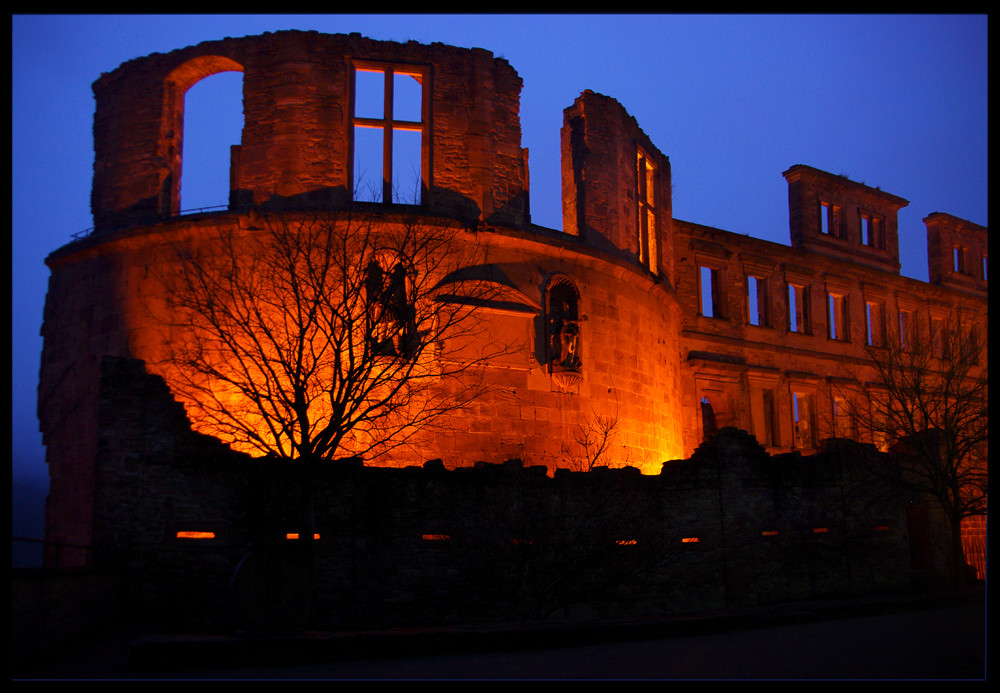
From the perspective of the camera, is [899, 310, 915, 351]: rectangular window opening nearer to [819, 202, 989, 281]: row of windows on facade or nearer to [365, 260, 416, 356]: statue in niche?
[819, 202, 989, 281]: row of windows on facade

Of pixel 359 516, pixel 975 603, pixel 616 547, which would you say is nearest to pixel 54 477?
pixel 359 516

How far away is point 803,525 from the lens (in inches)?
656

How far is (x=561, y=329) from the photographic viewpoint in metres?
18.1

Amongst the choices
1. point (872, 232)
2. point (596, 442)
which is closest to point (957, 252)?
point (872, 232)

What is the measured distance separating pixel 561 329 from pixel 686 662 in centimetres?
1003

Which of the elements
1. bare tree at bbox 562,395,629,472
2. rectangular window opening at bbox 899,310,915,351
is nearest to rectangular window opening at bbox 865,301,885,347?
rectangular window opening at bbox 899,310,915,351

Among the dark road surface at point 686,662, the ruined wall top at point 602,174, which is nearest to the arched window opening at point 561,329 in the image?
the ruined wall top at point 602,174

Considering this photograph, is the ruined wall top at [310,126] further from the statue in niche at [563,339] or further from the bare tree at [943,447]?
the bare tree at [943,447]

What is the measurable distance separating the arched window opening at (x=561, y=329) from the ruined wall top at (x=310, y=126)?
1.58m

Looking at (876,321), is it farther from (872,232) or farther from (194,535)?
(194,535)

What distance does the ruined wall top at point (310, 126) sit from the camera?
17047 mm

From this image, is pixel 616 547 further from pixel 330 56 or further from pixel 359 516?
pixel 330 56

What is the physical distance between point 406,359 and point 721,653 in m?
5.86

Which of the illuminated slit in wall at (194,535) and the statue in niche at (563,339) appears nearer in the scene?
the illuminated slit in wall at (194,535)
